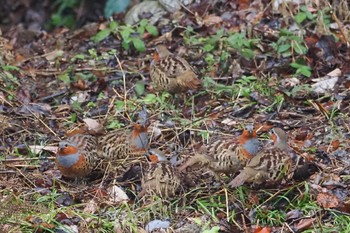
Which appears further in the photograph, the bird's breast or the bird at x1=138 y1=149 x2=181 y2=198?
the bird's breast

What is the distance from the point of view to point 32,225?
259 inches

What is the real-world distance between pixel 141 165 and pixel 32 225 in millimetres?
1345

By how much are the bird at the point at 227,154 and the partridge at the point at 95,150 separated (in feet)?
2.46

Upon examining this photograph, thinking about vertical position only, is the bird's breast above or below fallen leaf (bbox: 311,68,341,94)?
above

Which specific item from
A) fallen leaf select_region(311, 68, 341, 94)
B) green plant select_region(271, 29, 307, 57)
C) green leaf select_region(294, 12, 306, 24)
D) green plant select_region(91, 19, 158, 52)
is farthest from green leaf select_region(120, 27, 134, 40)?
fallen leaf select_region(311, 68, 341, 94)

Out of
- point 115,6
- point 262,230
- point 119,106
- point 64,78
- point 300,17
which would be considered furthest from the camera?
point 115,6

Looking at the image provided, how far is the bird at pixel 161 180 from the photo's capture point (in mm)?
Answer: 6891

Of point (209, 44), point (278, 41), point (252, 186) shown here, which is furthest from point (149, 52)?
point (252, 186)

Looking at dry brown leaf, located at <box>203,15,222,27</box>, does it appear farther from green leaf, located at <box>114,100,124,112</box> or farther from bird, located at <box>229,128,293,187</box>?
bird, located at <box>229,128,293,187</box>

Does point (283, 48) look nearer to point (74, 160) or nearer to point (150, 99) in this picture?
point (150, 99)

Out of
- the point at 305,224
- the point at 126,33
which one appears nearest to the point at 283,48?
the point at 126,33

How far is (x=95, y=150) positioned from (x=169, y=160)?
27.1 inches

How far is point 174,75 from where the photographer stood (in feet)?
29.1

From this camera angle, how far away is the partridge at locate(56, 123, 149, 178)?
24.9ft
